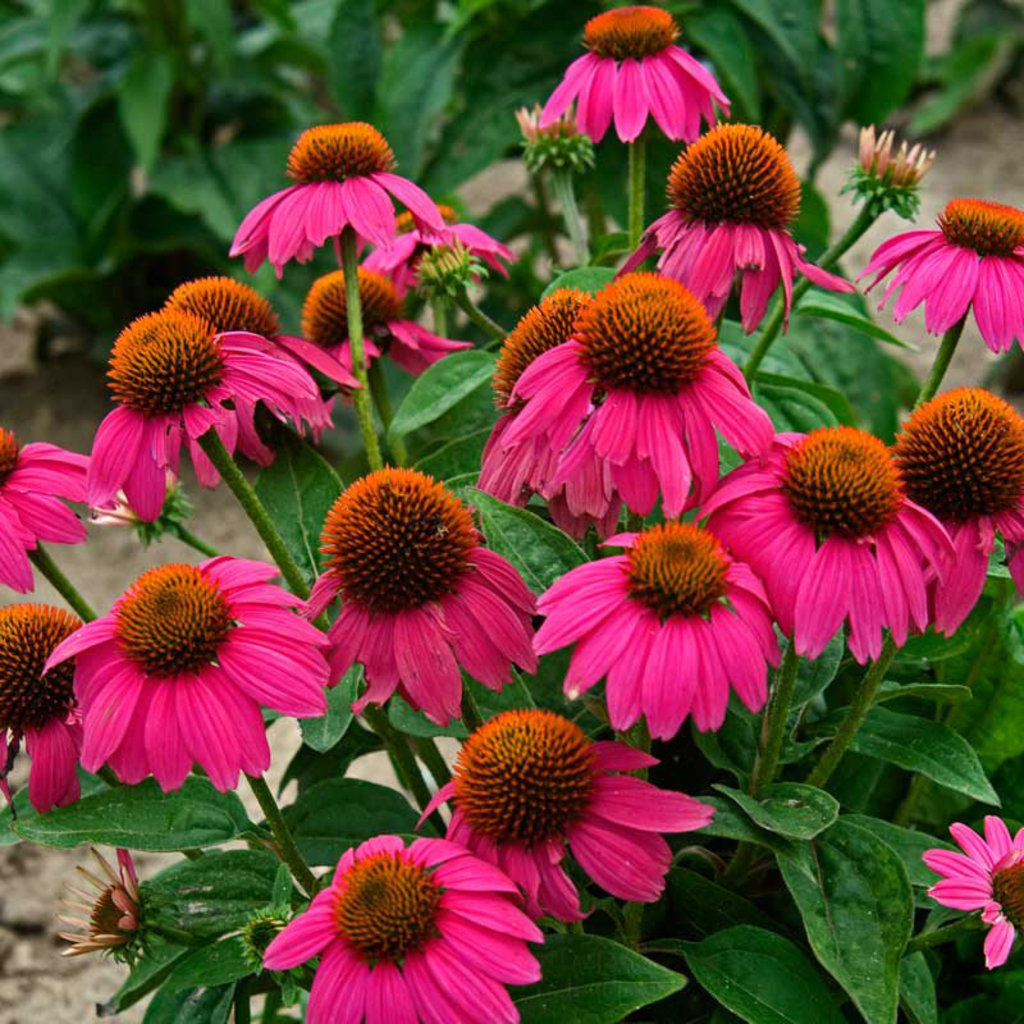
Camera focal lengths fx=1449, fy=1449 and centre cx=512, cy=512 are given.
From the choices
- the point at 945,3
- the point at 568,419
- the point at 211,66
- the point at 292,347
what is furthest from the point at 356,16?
the point at 945,3

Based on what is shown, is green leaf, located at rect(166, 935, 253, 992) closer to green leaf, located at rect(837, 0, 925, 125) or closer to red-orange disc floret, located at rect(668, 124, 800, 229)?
red-orange disc floret, located at rect(668, 124, 800, 229)

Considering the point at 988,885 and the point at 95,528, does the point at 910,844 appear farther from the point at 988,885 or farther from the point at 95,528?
the point at 95,528

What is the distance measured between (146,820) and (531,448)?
34 centimetres

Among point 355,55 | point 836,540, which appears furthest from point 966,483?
point 355,55

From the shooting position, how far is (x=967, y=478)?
0.81 metres

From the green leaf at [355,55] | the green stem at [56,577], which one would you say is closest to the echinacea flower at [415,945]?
the green stem at [56,577]

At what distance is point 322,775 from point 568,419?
502mm

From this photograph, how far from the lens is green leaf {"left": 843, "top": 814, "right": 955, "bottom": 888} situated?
95cm

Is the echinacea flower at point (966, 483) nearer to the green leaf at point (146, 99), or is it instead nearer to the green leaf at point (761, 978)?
the green leaf at point (761, 978)

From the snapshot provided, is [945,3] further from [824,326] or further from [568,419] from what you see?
[568,419]

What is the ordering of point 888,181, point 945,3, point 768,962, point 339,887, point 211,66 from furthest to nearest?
point 945,3, point 211,66, point 888,181, point 768,962, point 339,887

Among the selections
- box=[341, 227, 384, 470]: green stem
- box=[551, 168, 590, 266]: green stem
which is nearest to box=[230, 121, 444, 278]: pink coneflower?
box=[341, 227, 384, 470]: green stem

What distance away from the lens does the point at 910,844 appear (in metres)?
0.98

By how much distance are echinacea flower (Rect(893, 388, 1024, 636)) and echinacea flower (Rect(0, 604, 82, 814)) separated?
0.53 m
